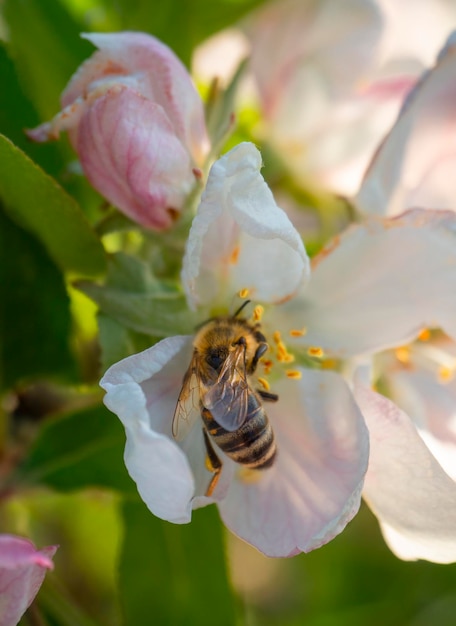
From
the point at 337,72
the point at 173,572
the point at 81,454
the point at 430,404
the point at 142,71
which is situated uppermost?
the point at 142,71

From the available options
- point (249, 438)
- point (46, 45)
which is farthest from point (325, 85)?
point (249, 438)

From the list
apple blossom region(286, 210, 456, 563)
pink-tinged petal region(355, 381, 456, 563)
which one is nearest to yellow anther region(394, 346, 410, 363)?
apple blossom region(286, 210, 456, 563)

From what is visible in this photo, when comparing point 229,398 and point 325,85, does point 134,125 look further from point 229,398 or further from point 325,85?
point 325,85

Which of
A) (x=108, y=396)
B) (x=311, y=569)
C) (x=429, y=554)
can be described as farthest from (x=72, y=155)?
(x=311, y=569)

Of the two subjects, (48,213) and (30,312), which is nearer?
(48,213)

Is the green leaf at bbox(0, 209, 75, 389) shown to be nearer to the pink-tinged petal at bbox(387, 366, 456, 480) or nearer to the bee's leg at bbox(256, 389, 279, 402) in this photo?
the bee's leg at bbox(256, 389, 279, 402)

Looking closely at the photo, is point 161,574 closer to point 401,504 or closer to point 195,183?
point 401,504
